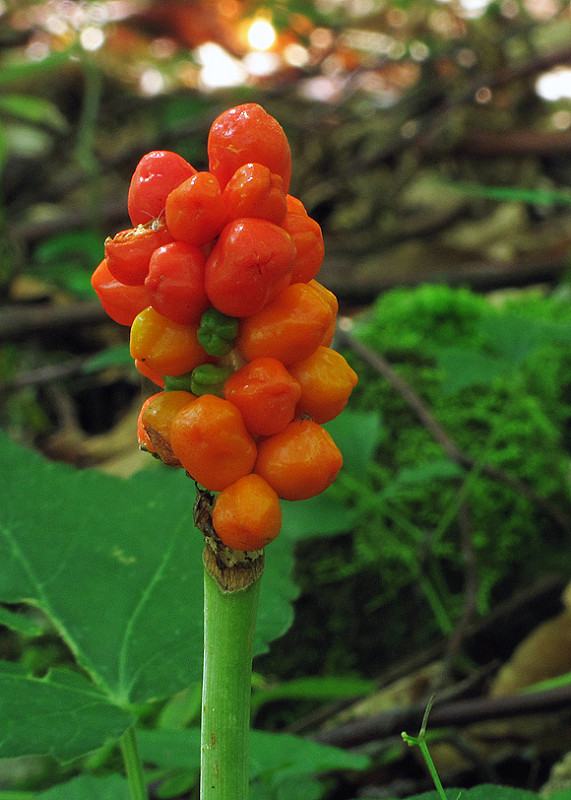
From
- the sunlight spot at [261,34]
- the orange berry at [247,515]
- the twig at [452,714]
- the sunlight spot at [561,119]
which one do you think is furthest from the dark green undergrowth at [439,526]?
the sunlight spot at [561,119]

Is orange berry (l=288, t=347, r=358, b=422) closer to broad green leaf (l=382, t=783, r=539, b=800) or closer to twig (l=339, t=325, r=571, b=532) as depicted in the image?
broad green leaf (l=382, t=783, r=539, b=800)

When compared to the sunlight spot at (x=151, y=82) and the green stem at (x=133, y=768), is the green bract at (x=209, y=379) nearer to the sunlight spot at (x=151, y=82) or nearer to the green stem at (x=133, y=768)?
the green stem at (x=133, y=768)

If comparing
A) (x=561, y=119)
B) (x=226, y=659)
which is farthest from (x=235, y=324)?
(x=561, y=119)

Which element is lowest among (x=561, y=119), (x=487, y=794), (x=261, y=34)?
(x=487, y=794)

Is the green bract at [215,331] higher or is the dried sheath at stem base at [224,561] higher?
the green bract at [215,331]

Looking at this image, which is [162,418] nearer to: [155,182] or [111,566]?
[155,182]

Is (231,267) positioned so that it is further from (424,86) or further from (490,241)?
(424,86)

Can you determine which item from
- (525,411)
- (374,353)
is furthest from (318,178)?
(525,411)
